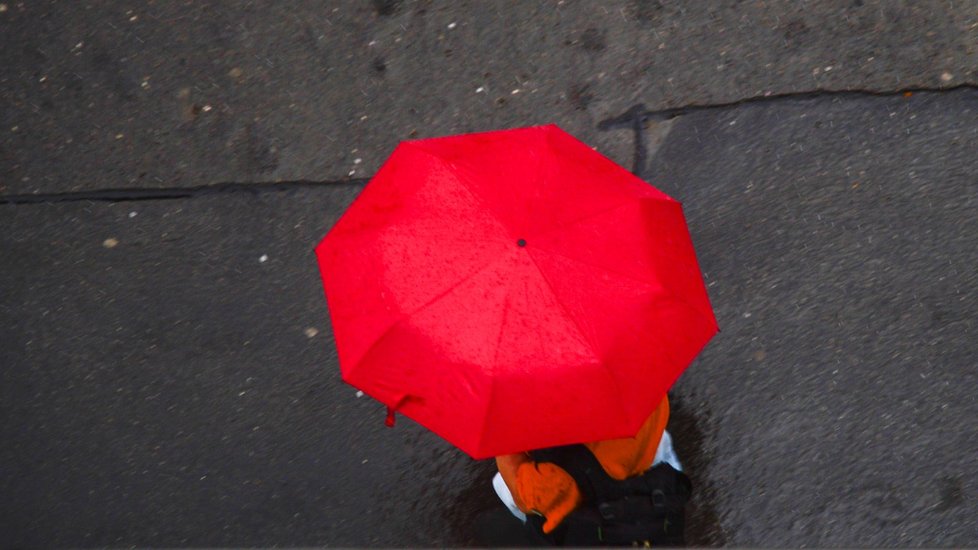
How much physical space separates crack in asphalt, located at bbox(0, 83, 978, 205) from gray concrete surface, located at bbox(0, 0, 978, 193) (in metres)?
0.03

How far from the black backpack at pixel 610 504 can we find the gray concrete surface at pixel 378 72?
5.49 feet

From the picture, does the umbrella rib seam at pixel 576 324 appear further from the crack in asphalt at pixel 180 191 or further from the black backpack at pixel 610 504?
the crack in asphalt at pixel 180 191

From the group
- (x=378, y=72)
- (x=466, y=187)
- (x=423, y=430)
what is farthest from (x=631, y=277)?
(x=378, y=72)

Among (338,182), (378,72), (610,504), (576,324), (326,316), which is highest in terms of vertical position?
(576,324)

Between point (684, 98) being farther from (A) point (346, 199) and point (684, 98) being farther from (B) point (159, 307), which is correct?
(B) point (159, 307)

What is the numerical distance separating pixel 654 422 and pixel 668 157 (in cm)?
154

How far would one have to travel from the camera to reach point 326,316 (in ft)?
12.3

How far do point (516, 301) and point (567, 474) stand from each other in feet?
2.02

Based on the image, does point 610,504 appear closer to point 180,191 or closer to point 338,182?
point 338,182

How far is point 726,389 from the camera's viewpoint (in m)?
3.64

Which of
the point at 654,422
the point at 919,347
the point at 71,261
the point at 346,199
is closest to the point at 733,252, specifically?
the point at 919,347

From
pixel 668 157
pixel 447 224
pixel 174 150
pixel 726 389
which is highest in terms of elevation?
pixel 447 224

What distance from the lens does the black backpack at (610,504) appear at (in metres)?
2.59

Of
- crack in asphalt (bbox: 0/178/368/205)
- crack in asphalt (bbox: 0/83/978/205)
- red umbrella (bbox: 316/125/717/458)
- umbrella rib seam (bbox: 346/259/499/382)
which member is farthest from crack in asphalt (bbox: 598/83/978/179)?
umbrella rib seam (bbox: 346/259/499/382)
